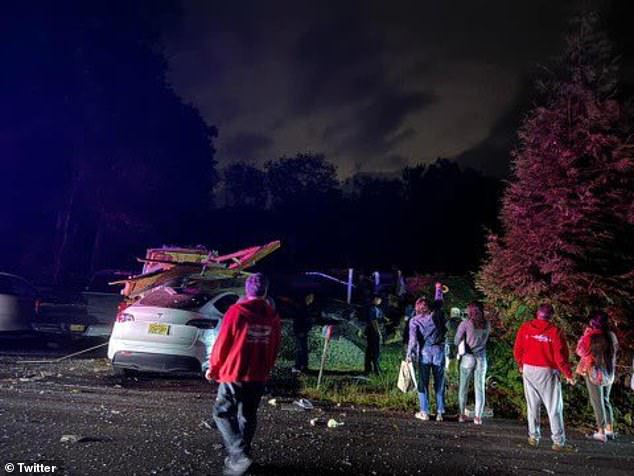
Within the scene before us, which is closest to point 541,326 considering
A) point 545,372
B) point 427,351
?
point 545,372

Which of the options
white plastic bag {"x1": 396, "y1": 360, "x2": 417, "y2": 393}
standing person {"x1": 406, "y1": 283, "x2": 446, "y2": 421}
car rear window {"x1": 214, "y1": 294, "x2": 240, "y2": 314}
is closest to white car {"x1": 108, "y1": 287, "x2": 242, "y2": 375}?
car rear window {"x1": 214, "y1": 294, "x2": 240, "y2": 314}

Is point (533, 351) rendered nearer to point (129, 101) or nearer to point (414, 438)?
point (414, 438)

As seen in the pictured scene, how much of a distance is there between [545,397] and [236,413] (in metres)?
3.94

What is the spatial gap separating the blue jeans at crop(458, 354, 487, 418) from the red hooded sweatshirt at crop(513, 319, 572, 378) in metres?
1.00

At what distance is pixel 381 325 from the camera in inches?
467

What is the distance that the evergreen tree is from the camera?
8688 millimetres

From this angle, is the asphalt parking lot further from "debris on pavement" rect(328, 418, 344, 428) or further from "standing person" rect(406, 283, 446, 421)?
"standing person" rect(406, 283, 446, 421)

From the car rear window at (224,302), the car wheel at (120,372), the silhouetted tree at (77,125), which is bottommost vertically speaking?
the car wheel at (120,372)

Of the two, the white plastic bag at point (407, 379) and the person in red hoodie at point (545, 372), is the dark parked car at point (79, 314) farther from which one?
the person in red hoodie at point (545, 372)

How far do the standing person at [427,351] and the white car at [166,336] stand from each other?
3323 mm

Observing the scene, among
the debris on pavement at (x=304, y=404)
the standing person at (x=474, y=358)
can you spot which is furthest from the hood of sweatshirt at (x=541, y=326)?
the debris on pavement at (x=304, y=404)

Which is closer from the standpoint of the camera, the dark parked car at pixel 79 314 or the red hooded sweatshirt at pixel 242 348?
the red hooded sweatshirt at pixel 242 348

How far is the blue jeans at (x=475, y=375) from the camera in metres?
7.77

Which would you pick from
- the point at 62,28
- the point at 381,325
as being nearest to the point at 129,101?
the point at 62,28
